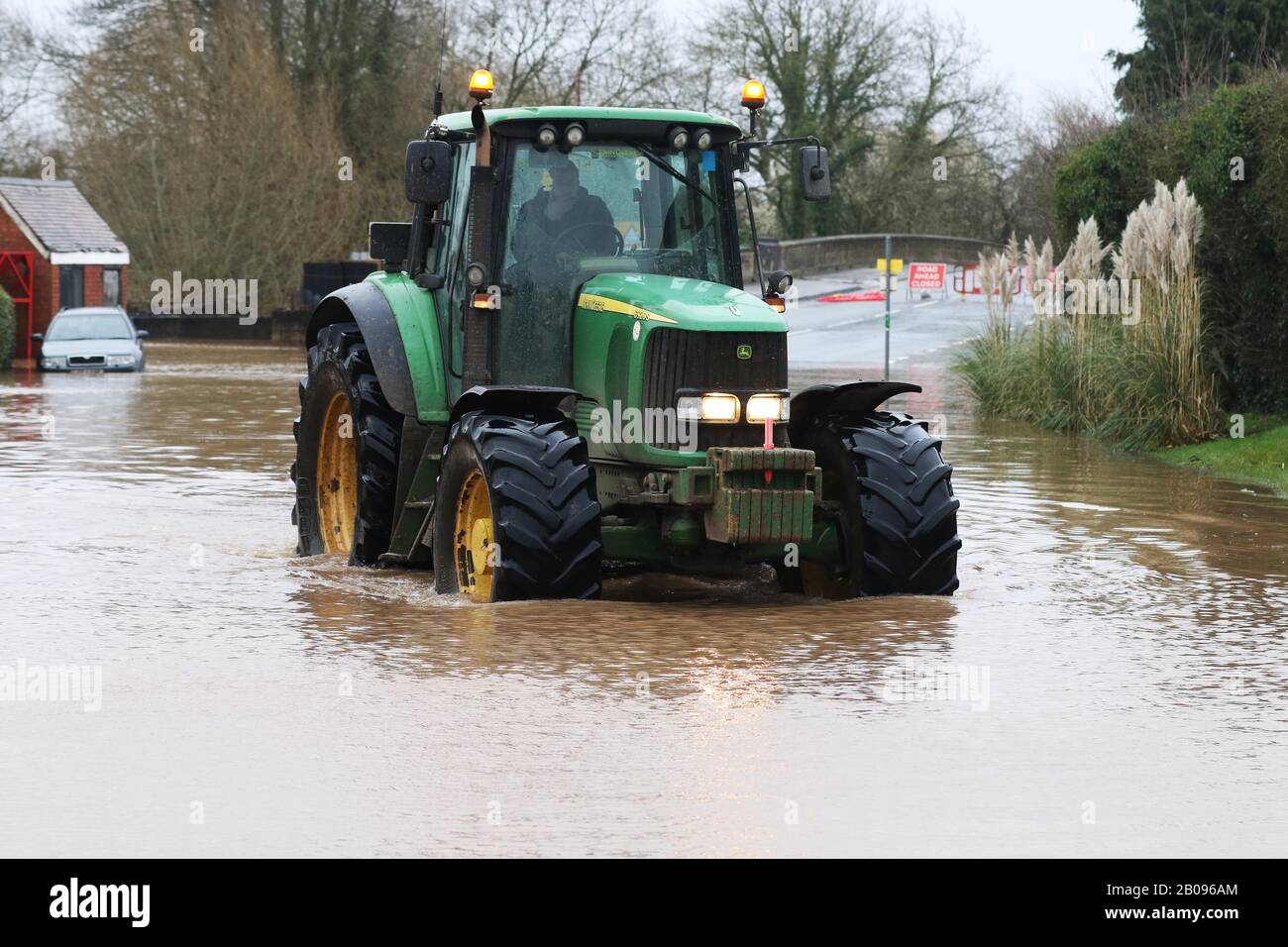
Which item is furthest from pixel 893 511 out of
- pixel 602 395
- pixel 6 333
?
pixel 6 333

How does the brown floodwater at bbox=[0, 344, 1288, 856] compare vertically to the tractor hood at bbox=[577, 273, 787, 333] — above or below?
below

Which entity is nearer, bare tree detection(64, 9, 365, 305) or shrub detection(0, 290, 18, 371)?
shrub detection(0, 290, 18, 371)

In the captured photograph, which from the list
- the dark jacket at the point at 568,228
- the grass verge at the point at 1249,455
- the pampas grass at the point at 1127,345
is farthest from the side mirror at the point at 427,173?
the pampas grass at the point at 1127,345

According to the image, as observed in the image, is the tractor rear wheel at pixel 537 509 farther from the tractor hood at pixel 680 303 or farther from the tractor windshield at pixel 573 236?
the tractor windshield at pixel 573 236

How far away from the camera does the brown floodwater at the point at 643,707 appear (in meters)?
6.57

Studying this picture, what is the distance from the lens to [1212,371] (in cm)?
2175

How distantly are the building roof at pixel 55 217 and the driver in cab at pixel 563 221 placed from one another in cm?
3880

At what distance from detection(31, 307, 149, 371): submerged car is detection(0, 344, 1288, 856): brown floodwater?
22.8m

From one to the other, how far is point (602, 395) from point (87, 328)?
28.5 m

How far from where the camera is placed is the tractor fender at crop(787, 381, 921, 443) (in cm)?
1136

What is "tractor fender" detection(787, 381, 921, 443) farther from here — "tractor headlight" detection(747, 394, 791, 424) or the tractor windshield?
the tractor windshield

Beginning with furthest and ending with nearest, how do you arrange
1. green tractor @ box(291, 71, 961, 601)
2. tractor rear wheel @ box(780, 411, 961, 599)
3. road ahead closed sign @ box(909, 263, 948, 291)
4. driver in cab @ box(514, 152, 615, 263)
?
road ahead closed sign @ box(909, 263, 948, 291) → driver in cab @ box(514, 152, 615, 263) → tractor rear wheel @ box(780, 411, 961, 599) → green tractor @ box(291, 71, 961, 601)

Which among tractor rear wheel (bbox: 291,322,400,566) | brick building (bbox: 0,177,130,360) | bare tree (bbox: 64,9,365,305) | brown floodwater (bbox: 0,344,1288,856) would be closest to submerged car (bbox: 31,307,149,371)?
brick building (bbox: 0,177,130,360)

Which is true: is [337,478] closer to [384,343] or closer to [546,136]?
[384,343]
